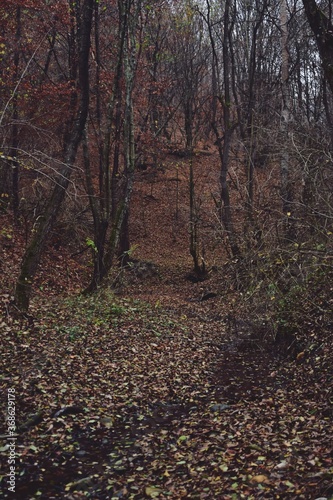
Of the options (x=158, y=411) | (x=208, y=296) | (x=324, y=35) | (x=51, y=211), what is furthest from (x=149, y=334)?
(x=324, y=35)

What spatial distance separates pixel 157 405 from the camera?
7203mm

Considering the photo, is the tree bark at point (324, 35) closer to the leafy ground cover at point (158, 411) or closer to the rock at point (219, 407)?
the leafy ground cover at point (158, 411)

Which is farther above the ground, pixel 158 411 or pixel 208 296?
pixel 208 296

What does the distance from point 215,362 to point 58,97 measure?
34.2 ft

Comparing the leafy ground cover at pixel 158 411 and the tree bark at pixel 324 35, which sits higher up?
the tree bark at pixel 324 35

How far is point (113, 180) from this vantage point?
1672 centimetres

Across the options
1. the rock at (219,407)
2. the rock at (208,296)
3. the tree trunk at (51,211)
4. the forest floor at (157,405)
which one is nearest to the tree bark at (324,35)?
the forest floor at (157,405)

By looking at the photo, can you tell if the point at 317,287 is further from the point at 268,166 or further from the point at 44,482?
the point at 268,166

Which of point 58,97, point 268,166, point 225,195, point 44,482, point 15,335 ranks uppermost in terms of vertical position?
point 58,97

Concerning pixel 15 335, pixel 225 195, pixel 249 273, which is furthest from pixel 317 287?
pixel 225 195

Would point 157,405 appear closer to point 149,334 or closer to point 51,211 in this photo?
point 149,334

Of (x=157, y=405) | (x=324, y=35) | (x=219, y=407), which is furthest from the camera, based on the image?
(x=157, y=405)

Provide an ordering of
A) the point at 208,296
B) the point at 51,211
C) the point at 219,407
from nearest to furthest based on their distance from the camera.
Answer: the point at 219,407 → the point at 51,211 → the point at 208,296

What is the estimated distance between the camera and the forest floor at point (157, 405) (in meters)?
5.00
